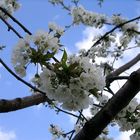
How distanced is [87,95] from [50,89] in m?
0.20

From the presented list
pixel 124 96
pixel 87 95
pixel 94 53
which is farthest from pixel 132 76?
pixel 94 53

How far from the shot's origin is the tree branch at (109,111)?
6.72 ft

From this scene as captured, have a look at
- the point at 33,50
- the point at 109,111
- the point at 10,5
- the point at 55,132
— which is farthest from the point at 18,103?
the point at 10,5

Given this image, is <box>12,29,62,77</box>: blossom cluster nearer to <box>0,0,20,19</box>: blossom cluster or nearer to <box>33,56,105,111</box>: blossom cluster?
<box>33,56,105,111</box>: blossom cluster

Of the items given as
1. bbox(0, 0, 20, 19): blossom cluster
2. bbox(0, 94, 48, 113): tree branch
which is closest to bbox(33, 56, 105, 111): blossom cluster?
bbox(0, 94, 48, 113): tree branch

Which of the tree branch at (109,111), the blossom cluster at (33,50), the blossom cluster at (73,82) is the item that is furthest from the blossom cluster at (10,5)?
the tree branch at (109,111)

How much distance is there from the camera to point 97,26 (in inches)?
289

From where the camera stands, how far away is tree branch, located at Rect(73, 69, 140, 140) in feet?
6.72

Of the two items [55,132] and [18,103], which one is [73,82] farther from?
[55,132]

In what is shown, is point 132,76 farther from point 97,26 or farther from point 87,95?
point 97,26

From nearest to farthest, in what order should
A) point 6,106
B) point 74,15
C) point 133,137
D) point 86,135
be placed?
1. point 86,135
2. point 6,106
3. point 133,137
4. point 74,15

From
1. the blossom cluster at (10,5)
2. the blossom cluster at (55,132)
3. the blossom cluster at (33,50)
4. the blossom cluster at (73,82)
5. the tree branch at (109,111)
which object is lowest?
the tree branch at (109,111)

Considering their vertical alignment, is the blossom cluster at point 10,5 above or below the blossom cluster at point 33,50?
above

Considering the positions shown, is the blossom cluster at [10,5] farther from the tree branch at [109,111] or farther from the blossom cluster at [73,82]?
the tree branch at [109,111]
